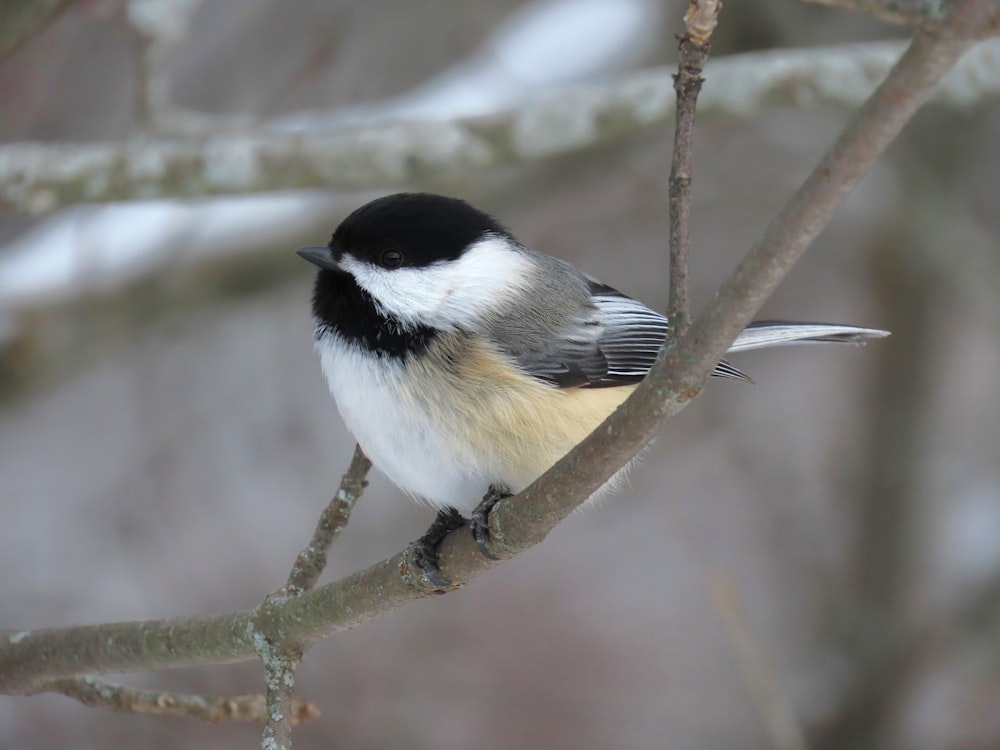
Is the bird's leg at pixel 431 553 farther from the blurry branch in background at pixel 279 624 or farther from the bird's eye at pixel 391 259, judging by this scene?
the bird's eye at pixel 391 259

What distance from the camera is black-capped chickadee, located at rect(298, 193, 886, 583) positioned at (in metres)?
1.75

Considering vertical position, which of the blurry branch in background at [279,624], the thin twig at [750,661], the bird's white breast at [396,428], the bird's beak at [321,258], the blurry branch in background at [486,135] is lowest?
the thin twig at [750,661]

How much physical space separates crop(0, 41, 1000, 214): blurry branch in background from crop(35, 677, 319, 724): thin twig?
1263mm

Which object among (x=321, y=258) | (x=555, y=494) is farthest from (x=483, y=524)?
(x=321, y=258)

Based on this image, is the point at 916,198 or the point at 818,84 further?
the point at 916,198

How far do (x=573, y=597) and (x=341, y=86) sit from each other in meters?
2.40

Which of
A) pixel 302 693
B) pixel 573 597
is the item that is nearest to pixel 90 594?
pixel 302 693

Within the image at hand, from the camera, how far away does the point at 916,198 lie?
3697 mm

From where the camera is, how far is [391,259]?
185 cm

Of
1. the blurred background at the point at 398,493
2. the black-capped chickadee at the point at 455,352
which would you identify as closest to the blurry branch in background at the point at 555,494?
the black-capped chickadee at the point at 455,352

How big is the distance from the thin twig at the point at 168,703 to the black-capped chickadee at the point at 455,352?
0.40 meters

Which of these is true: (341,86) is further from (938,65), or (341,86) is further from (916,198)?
(938,65)

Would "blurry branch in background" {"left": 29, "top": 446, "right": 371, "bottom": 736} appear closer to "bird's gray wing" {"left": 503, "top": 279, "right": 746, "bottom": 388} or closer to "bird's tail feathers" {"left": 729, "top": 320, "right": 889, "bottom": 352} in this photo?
"bird's gray wing" {"left": 503, "top": 279, "right": 746, "bottom": 388}

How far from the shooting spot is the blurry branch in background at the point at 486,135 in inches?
100
